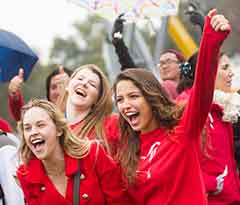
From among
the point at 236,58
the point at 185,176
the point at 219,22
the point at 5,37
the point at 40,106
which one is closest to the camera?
the point at 219,22

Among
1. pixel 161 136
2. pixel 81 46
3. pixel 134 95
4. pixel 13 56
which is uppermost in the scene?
pixel 13 56

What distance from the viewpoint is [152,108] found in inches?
218

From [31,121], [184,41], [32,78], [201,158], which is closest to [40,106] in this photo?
[31,121]

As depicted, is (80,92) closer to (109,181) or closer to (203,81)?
(109,181)

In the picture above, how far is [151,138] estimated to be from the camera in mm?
5535

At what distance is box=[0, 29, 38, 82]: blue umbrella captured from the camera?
7.39 meters

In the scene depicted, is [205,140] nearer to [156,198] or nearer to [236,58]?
[156,198]

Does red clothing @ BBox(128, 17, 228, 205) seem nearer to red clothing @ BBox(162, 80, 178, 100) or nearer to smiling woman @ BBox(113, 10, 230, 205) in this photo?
smiling woman @ BBox(113, 10, 230, 205)

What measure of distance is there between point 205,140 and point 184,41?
773 centimetres

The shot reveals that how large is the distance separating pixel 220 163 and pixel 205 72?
119 cm

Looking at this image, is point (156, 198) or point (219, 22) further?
A: point (156, 198)

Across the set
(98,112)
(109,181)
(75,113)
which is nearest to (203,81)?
(109,181)

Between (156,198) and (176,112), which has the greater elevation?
(176,112)

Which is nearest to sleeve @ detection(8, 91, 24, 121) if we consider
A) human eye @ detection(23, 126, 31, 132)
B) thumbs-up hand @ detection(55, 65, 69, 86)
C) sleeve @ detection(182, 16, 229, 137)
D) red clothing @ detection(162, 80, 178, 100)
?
thumbs-up hand @ detection(55, 65, 69, 86)
